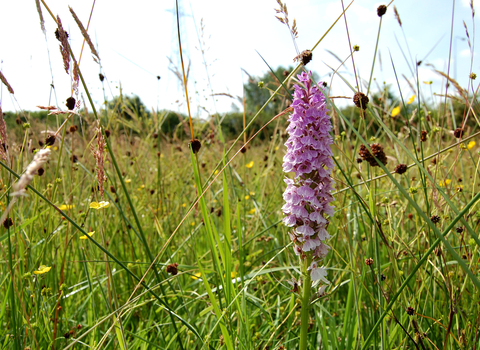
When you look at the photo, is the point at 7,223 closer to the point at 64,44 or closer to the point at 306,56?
the point at 64,44

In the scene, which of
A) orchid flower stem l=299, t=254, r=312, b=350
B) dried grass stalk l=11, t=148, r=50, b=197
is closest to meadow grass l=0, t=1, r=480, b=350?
orchid flower stem l=299, t=254, r=312, b=350

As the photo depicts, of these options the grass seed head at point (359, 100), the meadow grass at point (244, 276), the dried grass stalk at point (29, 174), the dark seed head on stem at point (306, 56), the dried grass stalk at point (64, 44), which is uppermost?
the dried grass stalk at point (64, 44)

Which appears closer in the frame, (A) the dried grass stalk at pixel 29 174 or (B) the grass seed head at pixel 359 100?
(A) the dried grass stalk at pixel 29 174

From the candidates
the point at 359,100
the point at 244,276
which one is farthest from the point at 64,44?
the point at 244,276

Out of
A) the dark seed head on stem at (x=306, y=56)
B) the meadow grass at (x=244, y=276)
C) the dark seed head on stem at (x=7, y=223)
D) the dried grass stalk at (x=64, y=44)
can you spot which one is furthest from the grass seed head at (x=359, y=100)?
the dark seed head on stem at (x=7, y=223)

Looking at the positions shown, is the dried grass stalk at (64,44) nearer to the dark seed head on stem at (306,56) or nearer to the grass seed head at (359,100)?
the dark seed head on stem at (306,56)

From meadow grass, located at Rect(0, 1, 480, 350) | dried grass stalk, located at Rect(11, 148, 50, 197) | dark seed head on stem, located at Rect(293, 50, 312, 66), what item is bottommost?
meadow grass, located at Rect(0, 1, 480, 350)

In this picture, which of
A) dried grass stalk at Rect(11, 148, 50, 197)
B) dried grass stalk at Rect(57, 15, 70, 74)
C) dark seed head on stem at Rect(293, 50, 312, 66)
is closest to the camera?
dried grass stalk at Rect(11, 148, 50, 197)

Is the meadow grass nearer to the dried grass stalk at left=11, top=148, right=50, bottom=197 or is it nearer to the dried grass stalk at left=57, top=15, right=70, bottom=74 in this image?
the dried grass stalk at left=57, top=15, right=70, bottom=74

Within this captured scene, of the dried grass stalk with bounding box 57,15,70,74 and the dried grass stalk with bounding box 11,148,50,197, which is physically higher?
the dried grass stalk with bounding box 57,15,70,74

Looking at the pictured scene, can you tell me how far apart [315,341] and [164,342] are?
0.72m

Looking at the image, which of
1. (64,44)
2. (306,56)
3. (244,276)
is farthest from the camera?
(244,276)

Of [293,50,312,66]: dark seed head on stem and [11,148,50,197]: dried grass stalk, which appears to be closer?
[11,148,50,197]: dried grass stalk

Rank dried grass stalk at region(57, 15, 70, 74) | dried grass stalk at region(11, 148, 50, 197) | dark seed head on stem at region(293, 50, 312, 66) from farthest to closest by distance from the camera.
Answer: dark seed head on stem at region(293, 50, 312, 66)
dried grass stalk at region(57, 15, 70, 74)
dried grass stalk at region(11, 148, 50, 197)
